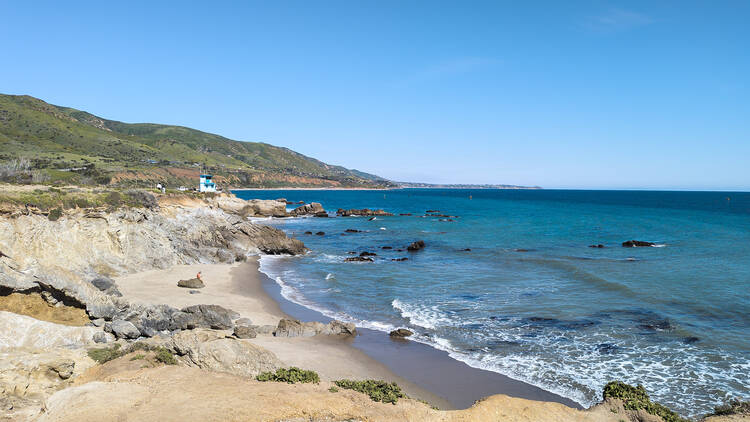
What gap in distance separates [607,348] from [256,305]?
19525mm

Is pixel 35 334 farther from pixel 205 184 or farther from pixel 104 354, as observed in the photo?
pixel 205 184

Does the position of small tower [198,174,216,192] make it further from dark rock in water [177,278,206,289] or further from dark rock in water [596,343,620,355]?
dark rock in water [596,343,620,355]

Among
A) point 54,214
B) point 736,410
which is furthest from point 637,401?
point 54,214

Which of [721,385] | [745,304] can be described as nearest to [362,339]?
[721,385]

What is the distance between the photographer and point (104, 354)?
44.8 ft

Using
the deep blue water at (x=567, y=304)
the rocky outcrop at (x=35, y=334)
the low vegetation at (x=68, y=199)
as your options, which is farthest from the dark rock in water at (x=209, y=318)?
the low vegetation at (x=68, y=199)

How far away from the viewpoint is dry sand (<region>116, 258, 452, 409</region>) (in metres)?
17.0

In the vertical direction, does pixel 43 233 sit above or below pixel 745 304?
above

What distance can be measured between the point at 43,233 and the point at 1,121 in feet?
383

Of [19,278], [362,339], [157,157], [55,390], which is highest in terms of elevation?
[157,157]

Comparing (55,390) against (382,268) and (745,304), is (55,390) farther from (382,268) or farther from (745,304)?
(745,304)

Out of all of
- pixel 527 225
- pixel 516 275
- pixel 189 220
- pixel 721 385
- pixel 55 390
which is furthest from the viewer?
pixel 527 225

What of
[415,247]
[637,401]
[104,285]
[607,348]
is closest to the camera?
[637,401]

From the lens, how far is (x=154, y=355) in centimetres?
1330
